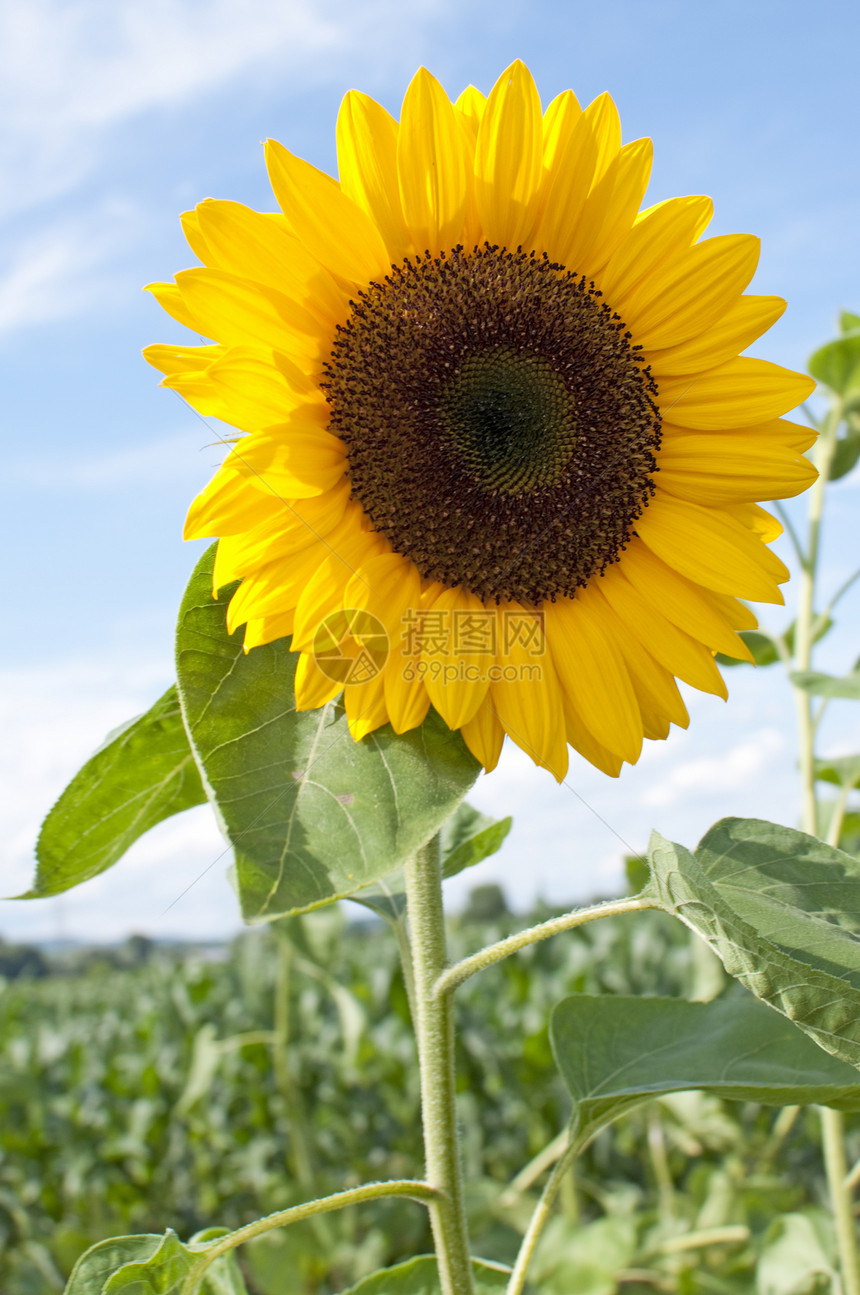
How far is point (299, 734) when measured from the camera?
3.68 ft

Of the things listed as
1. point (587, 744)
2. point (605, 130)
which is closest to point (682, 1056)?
point (587, 744)

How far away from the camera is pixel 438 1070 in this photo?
1292mm

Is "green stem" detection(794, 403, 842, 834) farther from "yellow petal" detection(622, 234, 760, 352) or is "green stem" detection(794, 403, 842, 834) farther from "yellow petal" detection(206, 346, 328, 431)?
"yellow petal" detection(206, 346, 328, 431)

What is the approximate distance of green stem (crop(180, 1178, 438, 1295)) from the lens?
117 cm

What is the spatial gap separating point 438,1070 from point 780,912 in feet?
1.56

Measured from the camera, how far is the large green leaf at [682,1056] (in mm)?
1331

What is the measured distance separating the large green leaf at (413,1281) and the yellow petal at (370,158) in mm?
1442

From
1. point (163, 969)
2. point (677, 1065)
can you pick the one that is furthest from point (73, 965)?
point (677, 1065)

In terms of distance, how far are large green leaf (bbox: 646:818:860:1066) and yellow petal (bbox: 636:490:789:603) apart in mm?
310

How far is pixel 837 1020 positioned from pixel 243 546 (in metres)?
0.80

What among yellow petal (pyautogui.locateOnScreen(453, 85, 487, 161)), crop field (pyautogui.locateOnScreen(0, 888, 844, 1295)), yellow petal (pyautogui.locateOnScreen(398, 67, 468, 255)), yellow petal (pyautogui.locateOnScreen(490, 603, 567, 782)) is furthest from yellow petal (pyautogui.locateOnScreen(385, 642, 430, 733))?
crop field (pyautogui.locateOnScreen(0, 888, 844, 1295))

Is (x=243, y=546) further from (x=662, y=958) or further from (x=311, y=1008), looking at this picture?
(x=311, y=1008)

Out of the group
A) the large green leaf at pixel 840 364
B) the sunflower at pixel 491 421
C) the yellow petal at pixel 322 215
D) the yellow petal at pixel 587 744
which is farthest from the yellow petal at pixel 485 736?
the large green leaf at pixel 840 364

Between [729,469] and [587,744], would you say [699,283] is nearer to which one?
[729,469]
